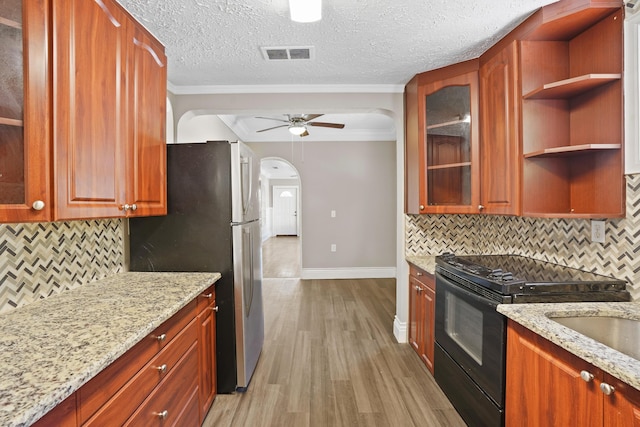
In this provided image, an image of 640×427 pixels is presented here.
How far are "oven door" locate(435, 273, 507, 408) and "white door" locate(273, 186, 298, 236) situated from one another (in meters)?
11.1

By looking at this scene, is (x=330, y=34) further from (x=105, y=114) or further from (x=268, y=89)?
(x=105, y=114)

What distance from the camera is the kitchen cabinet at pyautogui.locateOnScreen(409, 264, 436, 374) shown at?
91.9 inches

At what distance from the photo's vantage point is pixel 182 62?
A: 7.55ft

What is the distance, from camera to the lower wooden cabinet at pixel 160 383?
2.99 feet

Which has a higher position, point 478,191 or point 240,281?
point 478,191

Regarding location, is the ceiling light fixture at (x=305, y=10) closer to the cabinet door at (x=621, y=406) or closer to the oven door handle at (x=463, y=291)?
the oven door handle at (x=463, y=291)

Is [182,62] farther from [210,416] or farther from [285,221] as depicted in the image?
[285,221]

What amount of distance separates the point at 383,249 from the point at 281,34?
4.09 meters

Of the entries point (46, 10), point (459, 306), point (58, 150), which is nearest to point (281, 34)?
point (46, 10)

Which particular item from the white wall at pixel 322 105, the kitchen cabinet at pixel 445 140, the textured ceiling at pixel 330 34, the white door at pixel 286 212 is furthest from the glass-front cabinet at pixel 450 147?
the white door at pixel 286 212

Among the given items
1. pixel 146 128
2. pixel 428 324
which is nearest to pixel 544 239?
pixel 428 324

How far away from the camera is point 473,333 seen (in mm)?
1746

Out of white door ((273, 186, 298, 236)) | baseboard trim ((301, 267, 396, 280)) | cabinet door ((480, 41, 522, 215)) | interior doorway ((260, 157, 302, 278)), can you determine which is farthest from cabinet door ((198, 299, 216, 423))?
white door ((273, 186, 298, 236))

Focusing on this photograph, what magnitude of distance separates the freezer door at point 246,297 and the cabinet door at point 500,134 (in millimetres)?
1667
